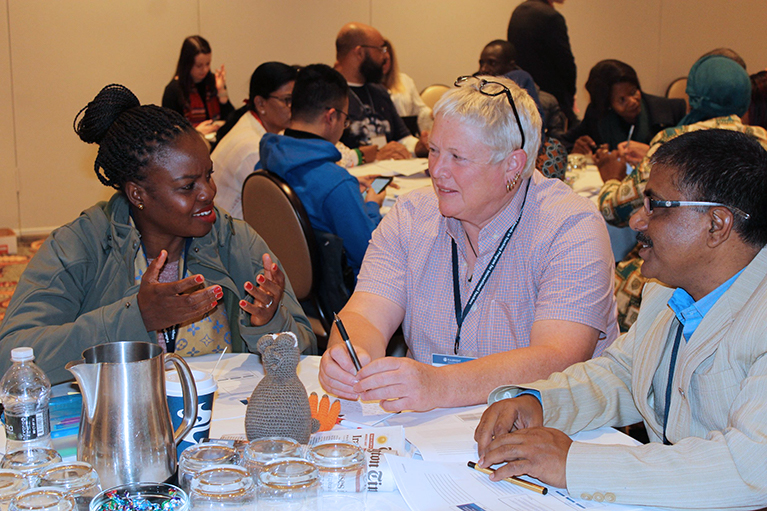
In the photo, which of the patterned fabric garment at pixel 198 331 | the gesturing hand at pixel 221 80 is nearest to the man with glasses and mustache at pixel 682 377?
the patterned fabric garment at pixel 198 331

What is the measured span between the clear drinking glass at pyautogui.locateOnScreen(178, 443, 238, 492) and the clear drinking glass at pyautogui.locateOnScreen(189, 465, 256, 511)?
0.17 ft

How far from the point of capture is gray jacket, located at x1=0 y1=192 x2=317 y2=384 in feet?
5.62

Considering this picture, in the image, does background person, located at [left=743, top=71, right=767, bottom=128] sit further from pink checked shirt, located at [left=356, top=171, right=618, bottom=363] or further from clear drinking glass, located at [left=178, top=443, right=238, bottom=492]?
clear drinking glass, located at [left=178, top=443, right=238, bottom=492]

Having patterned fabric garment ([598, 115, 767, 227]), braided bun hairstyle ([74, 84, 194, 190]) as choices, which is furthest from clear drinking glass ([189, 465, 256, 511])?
patterned fabric garment ([598, 115, 767, 227])

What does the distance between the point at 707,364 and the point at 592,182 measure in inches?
125

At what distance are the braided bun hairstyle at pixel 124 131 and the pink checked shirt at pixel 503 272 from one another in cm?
71

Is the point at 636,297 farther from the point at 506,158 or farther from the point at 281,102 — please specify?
the point at 281,102

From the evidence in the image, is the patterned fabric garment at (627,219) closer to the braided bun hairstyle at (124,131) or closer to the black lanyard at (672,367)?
the black lanyard at (672,367)

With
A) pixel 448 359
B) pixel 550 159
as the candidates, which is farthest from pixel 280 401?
pixel 550 159

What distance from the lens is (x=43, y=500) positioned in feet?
3.08

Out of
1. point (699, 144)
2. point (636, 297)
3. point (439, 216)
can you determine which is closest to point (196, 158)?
point (439, 216)

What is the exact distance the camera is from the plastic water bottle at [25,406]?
4.08ft

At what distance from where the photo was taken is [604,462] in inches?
47.4

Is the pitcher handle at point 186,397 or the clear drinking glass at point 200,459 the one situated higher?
the pitcher handle at point 186,397
